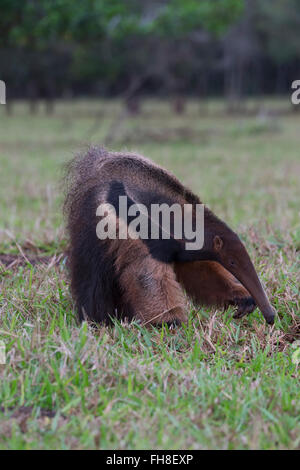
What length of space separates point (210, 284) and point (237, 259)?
1.49 feet

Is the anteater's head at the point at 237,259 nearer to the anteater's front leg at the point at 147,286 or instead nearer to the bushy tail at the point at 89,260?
the anteater's front leg at the point at 147,286

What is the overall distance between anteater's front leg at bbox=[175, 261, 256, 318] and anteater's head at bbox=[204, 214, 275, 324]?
316mm

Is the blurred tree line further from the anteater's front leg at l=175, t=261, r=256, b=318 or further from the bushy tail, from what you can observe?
the anteater's front leg at l=175, t=261, r=256, b=318

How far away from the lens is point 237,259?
3482 millimetres

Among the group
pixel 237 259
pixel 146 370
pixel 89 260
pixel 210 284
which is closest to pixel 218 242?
pixel 237 259

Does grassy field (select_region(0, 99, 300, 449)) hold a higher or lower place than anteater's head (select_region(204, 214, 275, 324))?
lower

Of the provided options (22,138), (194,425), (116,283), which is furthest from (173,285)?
(22,138)

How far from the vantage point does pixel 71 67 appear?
114 feet

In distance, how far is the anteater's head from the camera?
136 inches

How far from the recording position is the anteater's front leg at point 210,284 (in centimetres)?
384

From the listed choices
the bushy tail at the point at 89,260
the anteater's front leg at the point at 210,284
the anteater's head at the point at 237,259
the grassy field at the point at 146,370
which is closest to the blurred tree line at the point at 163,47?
the grassy field at the point at 146,370

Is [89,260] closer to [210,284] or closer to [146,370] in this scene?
[210,284]

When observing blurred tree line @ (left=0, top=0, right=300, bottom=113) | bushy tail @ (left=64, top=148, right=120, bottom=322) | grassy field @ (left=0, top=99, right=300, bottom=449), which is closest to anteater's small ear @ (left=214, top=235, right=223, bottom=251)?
grassy field @ (left=0, top=99, right=300, bottom=449)
